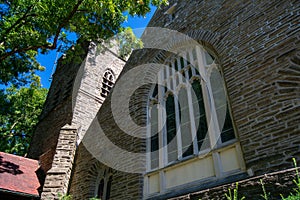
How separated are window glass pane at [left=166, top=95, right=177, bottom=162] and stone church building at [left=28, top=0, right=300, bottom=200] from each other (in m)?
0.03

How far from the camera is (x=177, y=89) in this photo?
23.5ft

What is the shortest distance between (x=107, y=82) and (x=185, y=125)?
36.6ft

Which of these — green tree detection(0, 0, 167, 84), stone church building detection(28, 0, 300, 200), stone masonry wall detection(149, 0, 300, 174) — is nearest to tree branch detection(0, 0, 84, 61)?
green tree detection(0, 0, 167, 84)

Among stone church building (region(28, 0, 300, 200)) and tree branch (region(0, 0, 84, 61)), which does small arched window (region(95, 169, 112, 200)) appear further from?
tree branch (region(0, 0, 84, 61))

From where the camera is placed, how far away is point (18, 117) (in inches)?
827

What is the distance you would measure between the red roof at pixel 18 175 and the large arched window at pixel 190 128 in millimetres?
5015

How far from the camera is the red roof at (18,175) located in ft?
27.7

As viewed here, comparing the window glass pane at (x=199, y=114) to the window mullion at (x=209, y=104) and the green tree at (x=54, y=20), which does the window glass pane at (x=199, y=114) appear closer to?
the window mullion at (x=209, y=104)

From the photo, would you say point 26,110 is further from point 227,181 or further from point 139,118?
point 227,181

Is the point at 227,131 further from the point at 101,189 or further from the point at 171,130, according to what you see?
the point at 101,189

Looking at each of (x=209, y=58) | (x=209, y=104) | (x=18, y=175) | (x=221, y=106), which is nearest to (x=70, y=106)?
(x=18, y=175)

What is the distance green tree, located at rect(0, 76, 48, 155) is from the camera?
794 inches

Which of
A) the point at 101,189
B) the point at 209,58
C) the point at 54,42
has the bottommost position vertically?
the point at 101,189

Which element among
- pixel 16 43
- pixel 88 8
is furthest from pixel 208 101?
pixel 16 43
